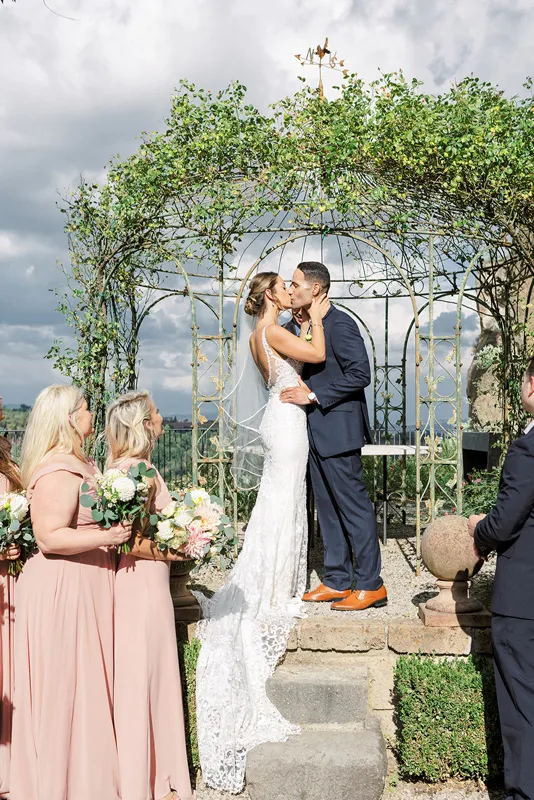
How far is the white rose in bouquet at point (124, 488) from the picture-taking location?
3.32 metres

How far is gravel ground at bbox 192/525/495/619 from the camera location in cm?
518

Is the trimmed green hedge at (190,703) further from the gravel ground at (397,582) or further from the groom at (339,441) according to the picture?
the groom at (339,441)

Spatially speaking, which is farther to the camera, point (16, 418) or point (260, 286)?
point (16, 418)

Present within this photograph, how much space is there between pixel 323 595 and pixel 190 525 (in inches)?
72.2

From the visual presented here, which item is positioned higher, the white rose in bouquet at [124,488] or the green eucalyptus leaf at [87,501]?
the white rose in bouquet at [124,488]

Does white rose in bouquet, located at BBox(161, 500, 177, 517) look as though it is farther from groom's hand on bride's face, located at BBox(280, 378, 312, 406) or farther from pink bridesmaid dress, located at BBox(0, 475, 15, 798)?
groom's hand on bride's face, located at BBox(280, 378, 312, 406)

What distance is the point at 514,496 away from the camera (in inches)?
132

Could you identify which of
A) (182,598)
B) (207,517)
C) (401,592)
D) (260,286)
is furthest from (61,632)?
(401,592)

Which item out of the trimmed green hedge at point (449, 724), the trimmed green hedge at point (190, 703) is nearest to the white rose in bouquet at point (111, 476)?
the trimmed green hedge at point (190, 703)

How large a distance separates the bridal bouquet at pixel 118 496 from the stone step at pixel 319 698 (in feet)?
5.30

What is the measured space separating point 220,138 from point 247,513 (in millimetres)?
4676

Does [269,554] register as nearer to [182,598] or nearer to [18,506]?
[182,598]

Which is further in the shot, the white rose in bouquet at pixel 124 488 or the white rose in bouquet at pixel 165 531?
the white rose in bouquet at pixel 165 531

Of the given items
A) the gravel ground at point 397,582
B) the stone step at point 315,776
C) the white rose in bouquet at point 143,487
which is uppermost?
the white rose in bouquet at point 143,487
